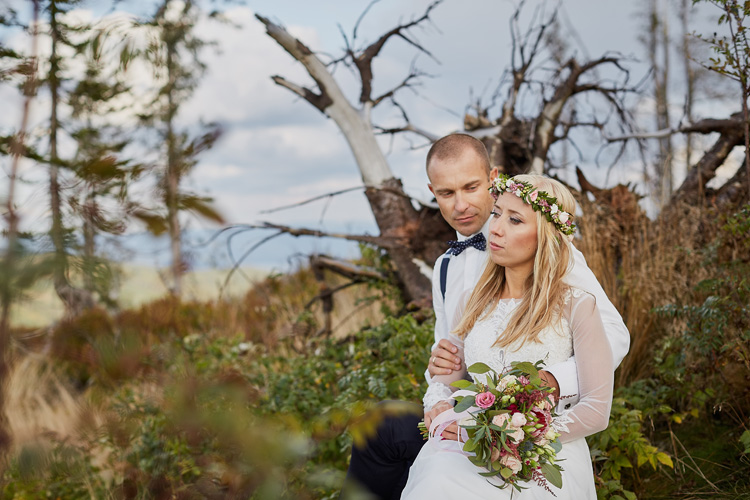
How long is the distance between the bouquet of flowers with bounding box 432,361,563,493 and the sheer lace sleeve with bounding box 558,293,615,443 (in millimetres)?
235

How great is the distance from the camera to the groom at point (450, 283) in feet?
8.25

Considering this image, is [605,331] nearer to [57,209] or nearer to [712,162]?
[57,209]

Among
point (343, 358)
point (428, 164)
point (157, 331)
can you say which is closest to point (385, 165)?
point (343, 358)

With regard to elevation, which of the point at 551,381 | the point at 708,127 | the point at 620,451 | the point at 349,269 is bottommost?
the point at 620,451

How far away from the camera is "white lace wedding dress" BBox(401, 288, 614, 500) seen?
Answer: 2.18 metres

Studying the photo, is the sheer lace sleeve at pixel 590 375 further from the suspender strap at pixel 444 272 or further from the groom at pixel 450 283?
the suspender strap at pixel 444 272

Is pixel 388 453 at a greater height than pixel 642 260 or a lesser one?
lesser

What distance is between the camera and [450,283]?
3234 mm

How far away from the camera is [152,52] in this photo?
78cm

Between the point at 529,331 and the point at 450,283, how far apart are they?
33.5 inches

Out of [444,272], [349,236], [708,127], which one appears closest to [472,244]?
[444,272]

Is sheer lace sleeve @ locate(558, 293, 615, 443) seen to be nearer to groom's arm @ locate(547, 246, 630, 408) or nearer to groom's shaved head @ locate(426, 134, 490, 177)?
groom's arm @ locate(547, 246, 630, 408)

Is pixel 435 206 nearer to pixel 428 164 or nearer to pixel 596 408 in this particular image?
pixel 428 164

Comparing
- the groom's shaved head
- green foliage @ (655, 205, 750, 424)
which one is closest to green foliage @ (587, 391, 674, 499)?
green foliage @ (655, 205, 750, 424)
